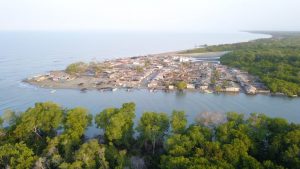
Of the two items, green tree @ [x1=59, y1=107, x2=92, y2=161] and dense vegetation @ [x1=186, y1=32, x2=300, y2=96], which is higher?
dense vegetation @ [x1=186, y1=32, x2=300, y2=96]

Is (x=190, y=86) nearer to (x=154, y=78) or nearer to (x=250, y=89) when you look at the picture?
(x=154, y=78)

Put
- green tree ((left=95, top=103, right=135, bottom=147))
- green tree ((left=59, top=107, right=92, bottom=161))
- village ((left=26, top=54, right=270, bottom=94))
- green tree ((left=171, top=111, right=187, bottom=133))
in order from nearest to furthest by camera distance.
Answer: green tree ((left=59, top=107, right=92, bottom=161)) → green tree ((left=171, top=111, right=187, bottom=133)) → green tree ((left=95, top=103, right=135, bottom=147)) → village ((left=26, top=54, right=270, bottom=94))

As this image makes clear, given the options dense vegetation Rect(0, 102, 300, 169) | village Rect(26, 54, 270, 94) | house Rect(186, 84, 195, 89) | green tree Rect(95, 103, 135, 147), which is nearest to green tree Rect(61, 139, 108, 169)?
dense vegetation Rect(0, 102, 300, 169)

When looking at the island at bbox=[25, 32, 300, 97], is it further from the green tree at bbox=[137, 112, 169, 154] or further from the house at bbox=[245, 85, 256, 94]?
the green tree at bbox=[137, 112, 169, 154]

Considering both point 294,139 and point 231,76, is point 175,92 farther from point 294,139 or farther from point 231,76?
point 294,139

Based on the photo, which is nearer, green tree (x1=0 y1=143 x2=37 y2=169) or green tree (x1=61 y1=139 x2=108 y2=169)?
green tree (x1=61 y1=139 x2=108 y2=169)

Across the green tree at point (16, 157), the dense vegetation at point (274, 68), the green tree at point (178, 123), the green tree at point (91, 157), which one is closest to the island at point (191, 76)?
the dense vegetation at point (274, 68)
